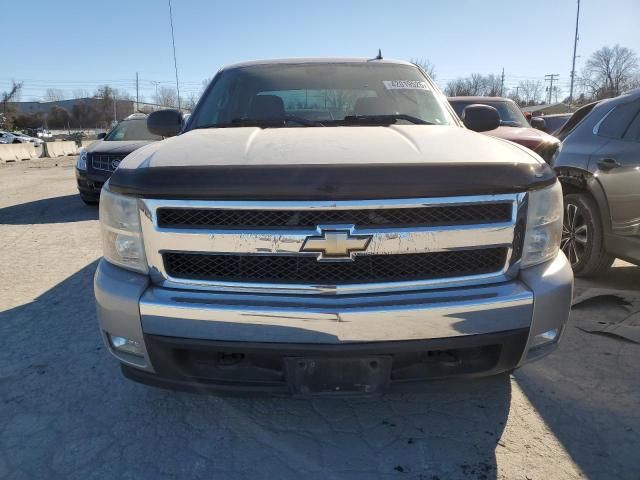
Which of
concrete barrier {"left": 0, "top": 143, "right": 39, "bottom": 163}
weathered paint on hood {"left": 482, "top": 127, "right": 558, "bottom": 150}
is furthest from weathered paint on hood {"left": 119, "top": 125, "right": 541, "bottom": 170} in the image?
concrete barrier {"left": 0, "top": 143, "right": 39, "bottom": 163}

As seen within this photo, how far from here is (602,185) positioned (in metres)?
4.02

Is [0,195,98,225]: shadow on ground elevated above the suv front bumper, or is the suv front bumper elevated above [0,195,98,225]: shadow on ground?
the suv front bumper

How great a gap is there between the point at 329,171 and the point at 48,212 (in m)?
8.22

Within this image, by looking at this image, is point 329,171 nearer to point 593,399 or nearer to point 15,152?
point 593,399

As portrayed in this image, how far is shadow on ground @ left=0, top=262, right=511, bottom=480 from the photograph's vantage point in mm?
2098

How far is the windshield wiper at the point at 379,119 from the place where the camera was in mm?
2998

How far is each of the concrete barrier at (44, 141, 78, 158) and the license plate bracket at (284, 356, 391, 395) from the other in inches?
1147

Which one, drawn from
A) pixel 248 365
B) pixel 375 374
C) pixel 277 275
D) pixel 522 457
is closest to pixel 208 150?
pixel 277 275

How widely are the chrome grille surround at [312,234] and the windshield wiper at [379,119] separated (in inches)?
48.8

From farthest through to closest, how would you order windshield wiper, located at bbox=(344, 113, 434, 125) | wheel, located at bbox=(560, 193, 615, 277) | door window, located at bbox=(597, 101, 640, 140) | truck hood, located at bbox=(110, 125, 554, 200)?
1. wheel, located at bbox=(560, 193, 615, 277)
2. door window, located at bbox=(597, 101, 640, 140)
3. windshield wiper, located at bbox=(344, 113, 434, 125)
4. truck hood, located at bbox=(110, 125, 554, 200)

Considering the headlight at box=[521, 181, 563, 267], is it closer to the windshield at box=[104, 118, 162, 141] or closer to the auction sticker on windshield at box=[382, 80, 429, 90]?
the auction sticker on windshield at box=[382, 80, 429, 90]

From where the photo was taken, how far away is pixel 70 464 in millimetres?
2143

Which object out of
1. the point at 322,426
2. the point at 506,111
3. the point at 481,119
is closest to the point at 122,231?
the point at 322,426

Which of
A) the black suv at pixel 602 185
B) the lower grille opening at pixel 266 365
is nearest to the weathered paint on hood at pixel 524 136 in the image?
→ the black suv at pixel 602 185
